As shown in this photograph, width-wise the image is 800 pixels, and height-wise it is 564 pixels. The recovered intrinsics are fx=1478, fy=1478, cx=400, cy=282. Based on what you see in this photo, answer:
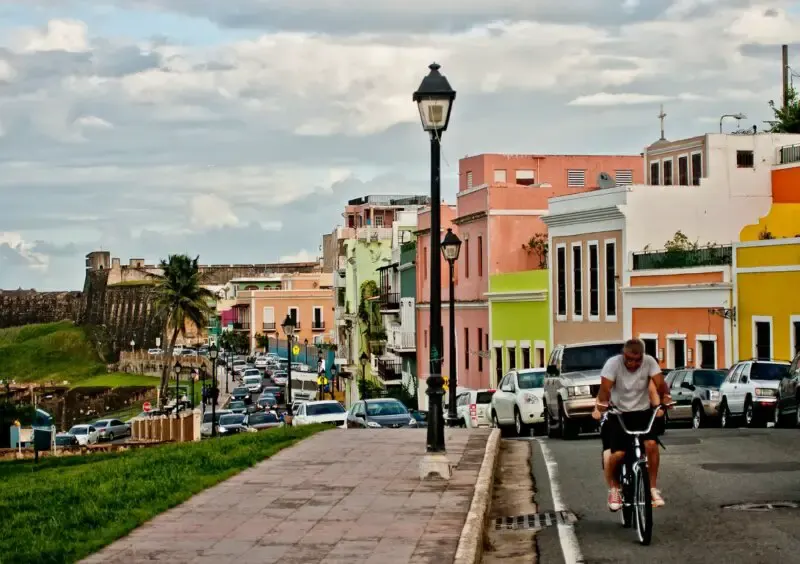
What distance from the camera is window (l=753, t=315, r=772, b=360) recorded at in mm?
40312

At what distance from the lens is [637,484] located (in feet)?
40.4

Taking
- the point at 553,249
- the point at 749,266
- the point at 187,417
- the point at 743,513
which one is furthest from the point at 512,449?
the point at 553,249

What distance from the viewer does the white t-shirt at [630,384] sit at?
12.6 m

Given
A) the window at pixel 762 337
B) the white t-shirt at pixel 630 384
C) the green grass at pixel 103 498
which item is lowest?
the green grass at pixel 103 498

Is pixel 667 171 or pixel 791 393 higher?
pixel 667 171

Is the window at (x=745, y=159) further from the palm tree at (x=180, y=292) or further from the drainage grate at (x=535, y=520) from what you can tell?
the palm tree at (x=180, y=292)

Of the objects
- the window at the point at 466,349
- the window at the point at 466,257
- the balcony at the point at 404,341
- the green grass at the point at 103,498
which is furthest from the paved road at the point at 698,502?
the balcony at the point at 404,341

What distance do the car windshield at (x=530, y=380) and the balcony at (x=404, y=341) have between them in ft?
124

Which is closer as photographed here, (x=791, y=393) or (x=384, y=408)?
(x=791, y=393)

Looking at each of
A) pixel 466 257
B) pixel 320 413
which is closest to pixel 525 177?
pixel 466 257

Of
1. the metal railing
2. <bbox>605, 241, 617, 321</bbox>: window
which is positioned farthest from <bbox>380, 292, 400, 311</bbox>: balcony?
<bbox>605, 241, 617, 321</bbox>: window

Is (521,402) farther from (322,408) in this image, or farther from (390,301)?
(390,301)

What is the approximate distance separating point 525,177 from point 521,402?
1393 inches

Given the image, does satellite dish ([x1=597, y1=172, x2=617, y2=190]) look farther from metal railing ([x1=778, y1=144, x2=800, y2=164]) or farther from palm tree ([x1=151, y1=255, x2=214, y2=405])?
palm tree ([x1=151, y1=255, x2=214, y2=405])
